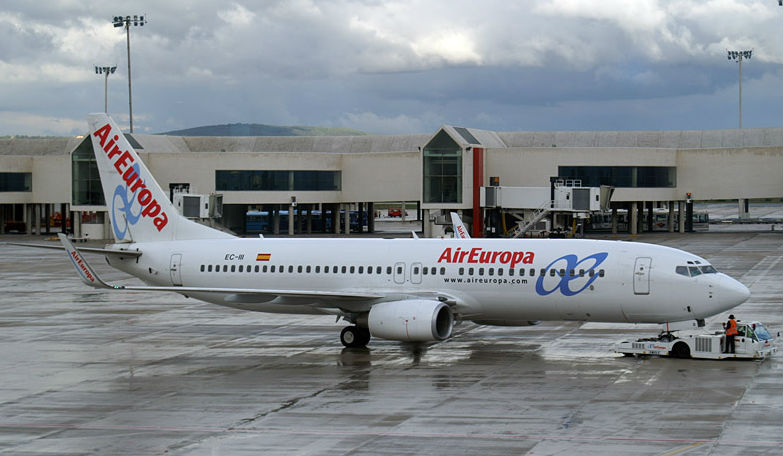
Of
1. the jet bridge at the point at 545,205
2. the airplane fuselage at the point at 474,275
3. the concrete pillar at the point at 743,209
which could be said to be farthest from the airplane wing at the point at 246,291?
the concrete pillar at the point at 743,209

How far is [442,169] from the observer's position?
Result: 98562 mm

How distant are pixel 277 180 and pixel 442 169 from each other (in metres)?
20.7

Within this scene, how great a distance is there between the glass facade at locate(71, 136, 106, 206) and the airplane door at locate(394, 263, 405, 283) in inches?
2885

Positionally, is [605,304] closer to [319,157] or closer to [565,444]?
[565,444]

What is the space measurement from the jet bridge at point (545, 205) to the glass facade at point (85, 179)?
39.2 m

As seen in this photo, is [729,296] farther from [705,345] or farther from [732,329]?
[705,345]

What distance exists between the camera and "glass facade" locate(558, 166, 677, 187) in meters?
103

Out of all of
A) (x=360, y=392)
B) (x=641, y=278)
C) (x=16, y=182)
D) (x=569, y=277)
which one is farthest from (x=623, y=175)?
(x=360, y=392)

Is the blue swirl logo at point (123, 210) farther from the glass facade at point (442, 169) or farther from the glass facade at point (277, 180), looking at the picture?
the glass facade at point (277, 180)

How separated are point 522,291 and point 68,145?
10234cm

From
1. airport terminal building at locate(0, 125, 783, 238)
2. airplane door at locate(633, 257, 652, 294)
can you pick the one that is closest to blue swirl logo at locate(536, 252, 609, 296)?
airplane door at locate(633, 257, 652, 294)

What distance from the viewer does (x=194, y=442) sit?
74.6 ft

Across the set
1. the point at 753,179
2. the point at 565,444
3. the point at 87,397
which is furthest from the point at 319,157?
the point at 565,444

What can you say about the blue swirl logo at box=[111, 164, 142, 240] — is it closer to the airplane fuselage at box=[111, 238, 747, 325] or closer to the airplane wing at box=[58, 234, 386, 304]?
the airplane fuselage at box=[111, 238, 747, 325]
